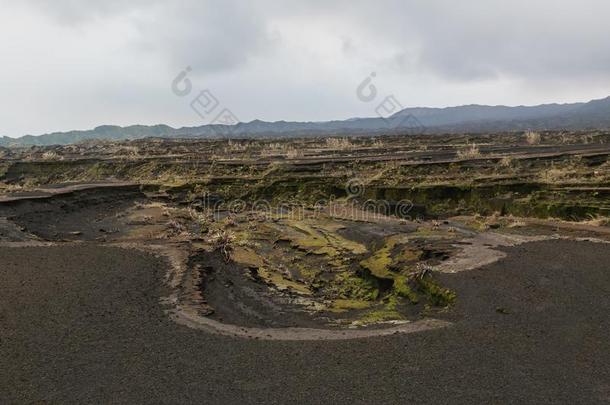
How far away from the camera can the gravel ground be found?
254 inches

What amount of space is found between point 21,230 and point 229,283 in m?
10.7

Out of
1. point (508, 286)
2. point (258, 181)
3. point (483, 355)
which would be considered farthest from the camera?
point (258, 181)

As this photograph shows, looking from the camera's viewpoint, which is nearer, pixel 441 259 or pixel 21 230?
pixel 441 259

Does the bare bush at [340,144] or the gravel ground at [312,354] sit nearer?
the gravel ground at [312,354]

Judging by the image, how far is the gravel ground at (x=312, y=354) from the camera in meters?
6.45

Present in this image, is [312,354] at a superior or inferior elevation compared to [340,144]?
inferior

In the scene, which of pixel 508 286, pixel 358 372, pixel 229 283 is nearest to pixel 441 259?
pixel 508 286

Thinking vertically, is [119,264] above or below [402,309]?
above

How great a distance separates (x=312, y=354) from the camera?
7.77 meters

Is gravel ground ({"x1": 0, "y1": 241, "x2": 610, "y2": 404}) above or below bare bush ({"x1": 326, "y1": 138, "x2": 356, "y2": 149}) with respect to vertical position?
below

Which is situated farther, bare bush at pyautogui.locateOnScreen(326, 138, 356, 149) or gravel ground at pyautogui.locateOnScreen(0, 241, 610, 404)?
bare bush at pyautogui.locateOnScreen(326, 138, 356, 149)

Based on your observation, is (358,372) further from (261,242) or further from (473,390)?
(261,242)

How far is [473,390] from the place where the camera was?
6441mm

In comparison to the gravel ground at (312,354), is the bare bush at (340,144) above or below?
above
